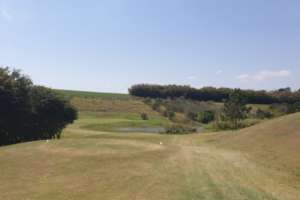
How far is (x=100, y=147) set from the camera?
32.9 metres

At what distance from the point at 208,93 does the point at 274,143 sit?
379ft

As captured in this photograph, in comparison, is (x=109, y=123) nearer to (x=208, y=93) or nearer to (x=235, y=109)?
(x=235, y=109)

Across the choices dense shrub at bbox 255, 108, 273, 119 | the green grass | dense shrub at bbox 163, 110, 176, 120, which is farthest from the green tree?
dense shrub at bbox 163, 110, 176, 120

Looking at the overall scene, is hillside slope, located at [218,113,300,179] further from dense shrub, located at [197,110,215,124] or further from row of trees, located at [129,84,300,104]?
row of trees, located at [129,84,300,104]

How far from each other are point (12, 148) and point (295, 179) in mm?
23325

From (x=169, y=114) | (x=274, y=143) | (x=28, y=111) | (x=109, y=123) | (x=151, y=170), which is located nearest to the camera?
(x=151, y=170)

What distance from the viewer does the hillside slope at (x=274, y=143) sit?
2542 centimetres

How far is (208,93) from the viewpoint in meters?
146

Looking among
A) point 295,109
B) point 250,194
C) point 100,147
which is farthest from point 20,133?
point 295,109

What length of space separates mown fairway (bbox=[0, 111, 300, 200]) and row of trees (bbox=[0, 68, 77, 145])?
1278 centimetres

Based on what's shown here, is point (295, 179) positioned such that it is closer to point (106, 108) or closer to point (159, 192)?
point (159, 192)

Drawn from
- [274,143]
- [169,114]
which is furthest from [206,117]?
[274,143]

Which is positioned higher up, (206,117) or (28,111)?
(28,111)

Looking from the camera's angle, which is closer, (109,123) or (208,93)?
(109,123)
